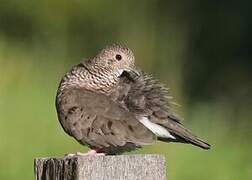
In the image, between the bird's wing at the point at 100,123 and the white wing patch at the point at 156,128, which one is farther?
the white wing patch at the point at 156,128

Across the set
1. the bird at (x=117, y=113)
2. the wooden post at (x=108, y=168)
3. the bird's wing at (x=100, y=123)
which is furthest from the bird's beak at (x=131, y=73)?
the wooden post at (x=108, y=168)

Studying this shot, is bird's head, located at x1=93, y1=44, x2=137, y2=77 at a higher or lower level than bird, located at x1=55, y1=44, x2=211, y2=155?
higher

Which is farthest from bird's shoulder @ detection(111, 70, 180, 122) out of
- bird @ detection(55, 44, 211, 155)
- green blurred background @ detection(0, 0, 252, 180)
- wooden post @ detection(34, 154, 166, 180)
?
green blurred background @ detection(0, 0, 252, 180)

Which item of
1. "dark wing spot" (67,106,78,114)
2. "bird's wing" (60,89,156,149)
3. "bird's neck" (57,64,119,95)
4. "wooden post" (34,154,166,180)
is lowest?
"wooden post" (34,154,166,180)

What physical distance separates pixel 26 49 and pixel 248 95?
1745 millimetres

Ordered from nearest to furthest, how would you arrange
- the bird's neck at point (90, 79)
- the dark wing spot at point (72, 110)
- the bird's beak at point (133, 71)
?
1. the dark wing spot at point (72, 110)
2. the bird's neck at point (90, 79)
3. the bird's beak at point (133, 71)

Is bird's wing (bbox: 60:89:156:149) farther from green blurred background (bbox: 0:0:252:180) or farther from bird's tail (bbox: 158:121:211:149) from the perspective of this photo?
green blurred background (bbox: 0:0:252:180)

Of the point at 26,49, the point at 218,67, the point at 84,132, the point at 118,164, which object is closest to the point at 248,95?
the point at 218,67

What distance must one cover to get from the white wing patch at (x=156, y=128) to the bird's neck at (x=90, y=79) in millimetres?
274

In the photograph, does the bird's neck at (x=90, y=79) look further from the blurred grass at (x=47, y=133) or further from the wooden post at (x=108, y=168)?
the wooden post at (x=108, y=168)

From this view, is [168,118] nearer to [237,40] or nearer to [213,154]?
[213,154]

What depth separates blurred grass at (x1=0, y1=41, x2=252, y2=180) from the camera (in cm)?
644

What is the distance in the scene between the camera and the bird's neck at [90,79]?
15.9 ft

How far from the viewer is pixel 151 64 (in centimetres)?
774
